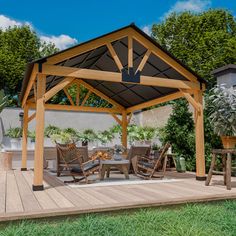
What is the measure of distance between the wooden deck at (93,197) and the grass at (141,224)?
0.13 meters

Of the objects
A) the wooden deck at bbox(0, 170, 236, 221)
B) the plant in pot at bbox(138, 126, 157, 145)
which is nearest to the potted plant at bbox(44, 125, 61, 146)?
the plant in pot at bbox(138, 126, 157, 145)

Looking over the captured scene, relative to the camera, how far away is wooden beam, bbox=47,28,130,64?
21.3ft

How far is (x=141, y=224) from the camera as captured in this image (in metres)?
4.20

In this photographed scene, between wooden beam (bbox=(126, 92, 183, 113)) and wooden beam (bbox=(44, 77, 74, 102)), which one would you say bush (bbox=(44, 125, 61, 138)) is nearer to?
wooden beam (bbox=(126, 92, 183, 113))

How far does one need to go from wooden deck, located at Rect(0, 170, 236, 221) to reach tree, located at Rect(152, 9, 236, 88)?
17.1 m

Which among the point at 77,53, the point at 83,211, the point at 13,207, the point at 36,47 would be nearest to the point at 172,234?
the point at 83,211

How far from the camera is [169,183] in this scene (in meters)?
7.19

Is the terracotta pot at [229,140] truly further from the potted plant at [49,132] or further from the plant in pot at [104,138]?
the potted plant at [49,132]

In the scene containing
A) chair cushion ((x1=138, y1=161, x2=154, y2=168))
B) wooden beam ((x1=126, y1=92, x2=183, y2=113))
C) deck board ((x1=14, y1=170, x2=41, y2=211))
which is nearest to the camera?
deck board ((x1=14, y1=170, x2=41, y2=211))

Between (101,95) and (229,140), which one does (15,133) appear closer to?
(101,95)

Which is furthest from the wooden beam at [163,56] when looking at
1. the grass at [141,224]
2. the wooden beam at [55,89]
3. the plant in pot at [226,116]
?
the grass at [141,224]

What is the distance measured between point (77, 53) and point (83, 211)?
12.4ft

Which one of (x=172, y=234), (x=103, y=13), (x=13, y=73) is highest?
(x=103, y=13)

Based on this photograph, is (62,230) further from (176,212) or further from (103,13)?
(103,13)
